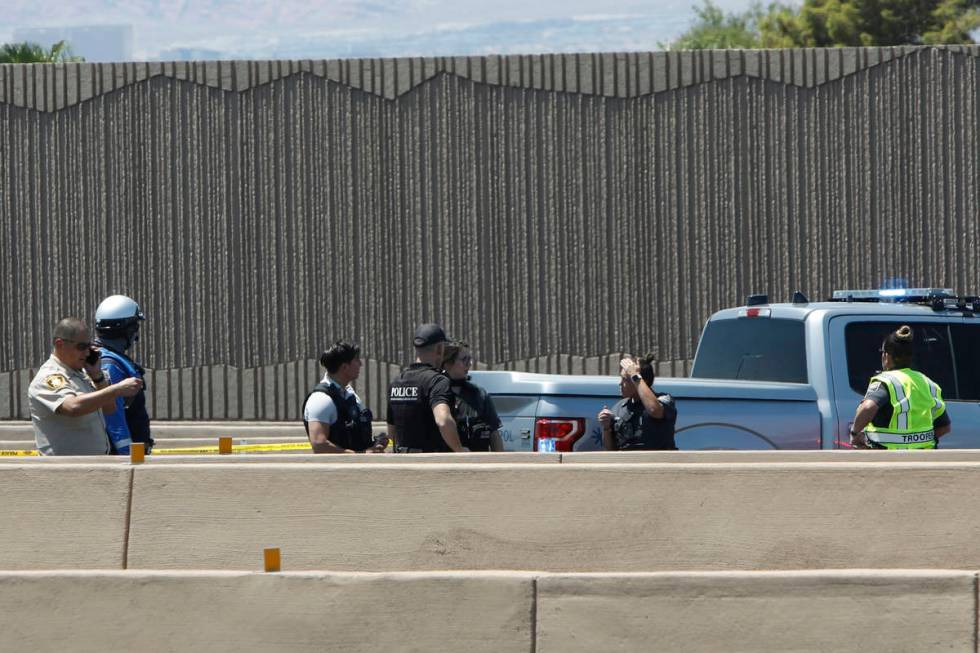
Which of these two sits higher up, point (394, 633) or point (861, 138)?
point (861, 138)

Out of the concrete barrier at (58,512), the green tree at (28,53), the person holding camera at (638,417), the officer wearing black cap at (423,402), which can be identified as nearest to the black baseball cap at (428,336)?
the officer wearing black cap at (423,402)

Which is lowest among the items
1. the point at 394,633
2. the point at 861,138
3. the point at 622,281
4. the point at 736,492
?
the point at 394,633

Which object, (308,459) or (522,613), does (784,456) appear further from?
(308,459)

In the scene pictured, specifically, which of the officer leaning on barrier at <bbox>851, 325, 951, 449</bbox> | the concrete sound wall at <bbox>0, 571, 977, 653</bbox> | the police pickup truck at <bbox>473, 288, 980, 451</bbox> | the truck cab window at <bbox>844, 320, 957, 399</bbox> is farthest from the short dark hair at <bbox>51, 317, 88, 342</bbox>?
the truck cab window at <bbox>844, 320, 957, 399</bbox>

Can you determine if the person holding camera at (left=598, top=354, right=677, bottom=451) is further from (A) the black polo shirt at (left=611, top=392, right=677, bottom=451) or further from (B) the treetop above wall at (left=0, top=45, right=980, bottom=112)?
(B) the treetop above wall at (left=0, top=45, right=980, bottom=112)

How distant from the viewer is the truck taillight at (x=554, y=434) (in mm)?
7914

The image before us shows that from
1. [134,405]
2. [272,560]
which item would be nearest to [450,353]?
[134,405]

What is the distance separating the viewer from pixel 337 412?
25.5 feet

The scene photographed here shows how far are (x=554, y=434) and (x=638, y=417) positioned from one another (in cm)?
52

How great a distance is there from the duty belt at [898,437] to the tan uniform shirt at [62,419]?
4522mm

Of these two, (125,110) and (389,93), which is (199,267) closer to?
(125,110)

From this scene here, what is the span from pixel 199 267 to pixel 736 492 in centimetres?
1204

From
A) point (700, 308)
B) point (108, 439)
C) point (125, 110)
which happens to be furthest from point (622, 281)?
point (108, 439)

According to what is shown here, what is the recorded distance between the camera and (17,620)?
5.71 meters
